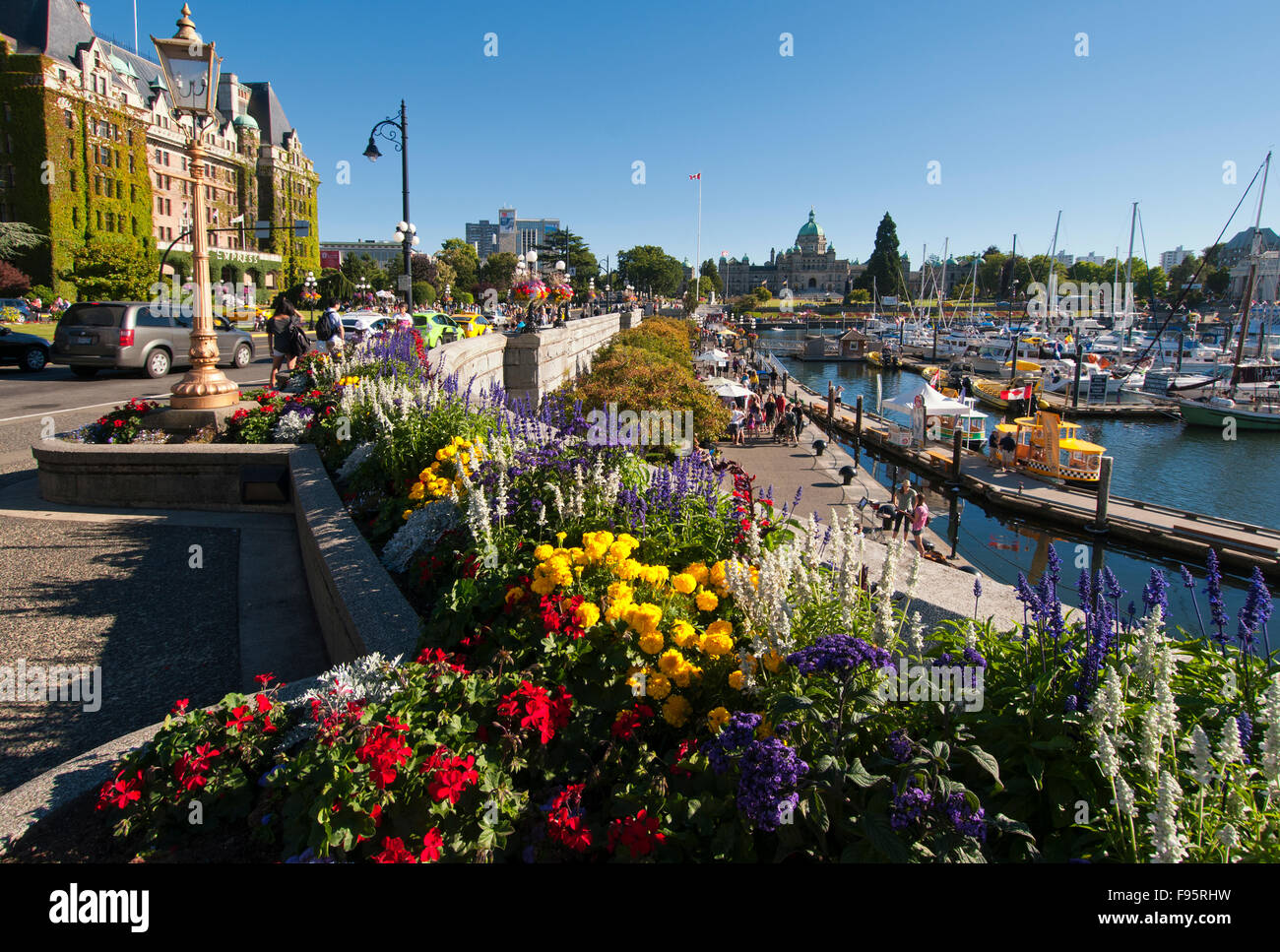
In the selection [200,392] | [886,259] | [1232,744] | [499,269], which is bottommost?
[1232,744]

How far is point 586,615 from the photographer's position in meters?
3.32

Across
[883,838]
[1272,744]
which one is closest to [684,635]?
[883,838]

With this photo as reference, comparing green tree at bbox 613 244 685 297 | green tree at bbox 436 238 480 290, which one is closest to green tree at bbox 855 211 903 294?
green tree at bbox 613 244 685 297

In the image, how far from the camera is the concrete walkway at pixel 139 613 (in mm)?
4328

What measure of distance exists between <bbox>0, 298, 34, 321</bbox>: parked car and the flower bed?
46.5 m

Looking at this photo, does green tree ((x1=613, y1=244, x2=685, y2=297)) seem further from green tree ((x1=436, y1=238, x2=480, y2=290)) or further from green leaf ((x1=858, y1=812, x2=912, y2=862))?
green leaf ((x1=858, y1=812, x2=912, y2=862))

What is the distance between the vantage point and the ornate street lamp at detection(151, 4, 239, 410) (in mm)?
9117

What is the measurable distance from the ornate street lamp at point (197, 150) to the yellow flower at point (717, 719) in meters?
8.67

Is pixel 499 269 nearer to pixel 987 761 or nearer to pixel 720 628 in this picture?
pixel 720 628

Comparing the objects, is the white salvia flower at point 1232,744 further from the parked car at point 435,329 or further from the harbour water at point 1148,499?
the parked car at point 435,329

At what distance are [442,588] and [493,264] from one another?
317 feet

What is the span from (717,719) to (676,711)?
0.65 feet
